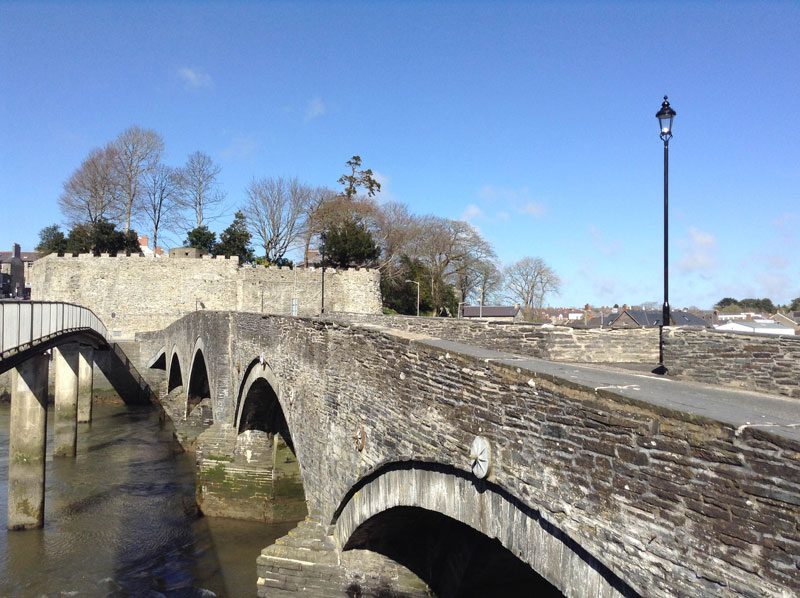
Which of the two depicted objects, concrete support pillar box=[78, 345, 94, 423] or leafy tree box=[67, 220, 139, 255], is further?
leafy tree box=[67, 220, 139, 255]

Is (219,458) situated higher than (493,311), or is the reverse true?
(493,311)

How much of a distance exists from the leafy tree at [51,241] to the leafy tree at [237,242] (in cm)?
1346

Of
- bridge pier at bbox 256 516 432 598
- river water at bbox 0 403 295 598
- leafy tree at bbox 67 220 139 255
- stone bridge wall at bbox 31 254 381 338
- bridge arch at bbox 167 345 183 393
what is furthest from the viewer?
leafy tree at bbox 67 220 139 255

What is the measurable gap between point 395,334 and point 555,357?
9.50ft

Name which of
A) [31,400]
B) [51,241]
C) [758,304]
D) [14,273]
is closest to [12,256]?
[14,273]

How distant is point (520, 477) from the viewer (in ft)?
13.9

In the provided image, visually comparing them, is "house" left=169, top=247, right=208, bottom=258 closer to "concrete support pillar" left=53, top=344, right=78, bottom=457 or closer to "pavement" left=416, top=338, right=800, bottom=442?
"concrete support pillar" left=53, top=344, right=78, bottom=457

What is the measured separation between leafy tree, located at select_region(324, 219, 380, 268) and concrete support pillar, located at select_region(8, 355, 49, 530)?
30153 mm

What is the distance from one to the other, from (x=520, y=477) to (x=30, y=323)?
13.8 metres

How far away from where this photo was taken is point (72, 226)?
51625mm

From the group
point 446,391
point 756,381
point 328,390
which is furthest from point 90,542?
point 756,381

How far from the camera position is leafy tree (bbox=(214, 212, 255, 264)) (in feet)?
170

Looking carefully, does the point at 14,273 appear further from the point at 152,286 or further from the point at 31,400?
the point at 31,400

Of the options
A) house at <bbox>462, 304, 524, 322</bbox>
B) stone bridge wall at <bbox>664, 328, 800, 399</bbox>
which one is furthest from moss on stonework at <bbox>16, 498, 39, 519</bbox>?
house at <bbox>462, 304, 524, 322</bbox>
